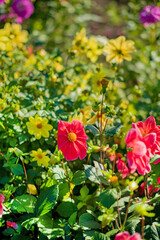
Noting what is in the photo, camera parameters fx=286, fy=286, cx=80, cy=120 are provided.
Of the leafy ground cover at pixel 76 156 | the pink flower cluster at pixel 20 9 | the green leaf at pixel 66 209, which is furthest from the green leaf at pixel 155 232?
the pink flower cluster at pixel 20 9

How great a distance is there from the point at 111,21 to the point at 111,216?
11.3 feet

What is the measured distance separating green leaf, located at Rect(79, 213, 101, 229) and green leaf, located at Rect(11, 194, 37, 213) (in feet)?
0.66

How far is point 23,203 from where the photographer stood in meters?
1.09

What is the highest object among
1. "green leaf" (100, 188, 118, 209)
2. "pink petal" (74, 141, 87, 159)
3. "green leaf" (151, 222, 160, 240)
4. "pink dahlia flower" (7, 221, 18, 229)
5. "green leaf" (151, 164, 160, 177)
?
"pink petal" (74, 141, 87, 159)

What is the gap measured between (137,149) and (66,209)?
423mm

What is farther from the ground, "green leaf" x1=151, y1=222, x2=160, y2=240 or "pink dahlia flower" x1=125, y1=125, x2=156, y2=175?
"pink dahlia flower" x1=125, y1=125, x2=156, y2=175

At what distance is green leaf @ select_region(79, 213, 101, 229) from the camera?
0.97 m

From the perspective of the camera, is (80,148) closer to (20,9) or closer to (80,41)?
(80,41)

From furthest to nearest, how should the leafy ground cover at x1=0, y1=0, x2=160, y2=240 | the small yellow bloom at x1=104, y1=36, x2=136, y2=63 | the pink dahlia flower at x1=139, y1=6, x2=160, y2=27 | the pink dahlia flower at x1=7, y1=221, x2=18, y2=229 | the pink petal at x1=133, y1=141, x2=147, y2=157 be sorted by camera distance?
the pink dahlia flower at x1=139, y1=6, x2=160, y2=27 → the small yellow bloom at x1=104, y1=36, x2=136, y2=63 → the pink dahlia flower at x1=7, y1=221, x2=18, y2=229 → the leafy ground cover at x1=0, y1=0, x2=160, y2=240 → the pink petal at x1=133, y1=141, x2=147, y2=157

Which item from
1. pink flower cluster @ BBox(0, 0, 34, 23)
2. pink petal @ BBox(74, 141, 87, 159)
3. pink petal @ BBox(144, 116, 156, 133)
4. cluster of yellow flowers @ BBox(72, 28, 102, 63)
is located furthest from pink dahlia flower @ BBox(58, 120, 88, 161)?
pink flower cluster @ BBox(0, 0, 34, 23)

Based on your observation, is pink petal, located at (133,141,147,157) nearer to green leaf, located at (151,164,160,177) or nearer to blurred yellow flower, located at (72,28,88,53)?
green leaf, located at (151,164,160,177)

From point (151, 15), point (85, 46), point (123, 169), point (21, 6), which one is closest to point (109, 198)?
point (123, 169)

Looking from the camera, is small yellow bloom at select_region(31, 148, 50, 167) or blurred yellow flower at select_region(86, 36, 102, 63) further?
blurred yellow flower at select_region(86, 36, 102, 63)

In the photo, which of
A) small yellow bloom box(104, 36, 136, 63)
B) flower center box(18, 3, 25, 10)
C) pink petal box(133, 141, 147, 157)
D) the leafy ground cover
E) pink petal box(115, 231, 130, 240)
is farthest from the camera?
flower center box(18, 3, 25, 10)
